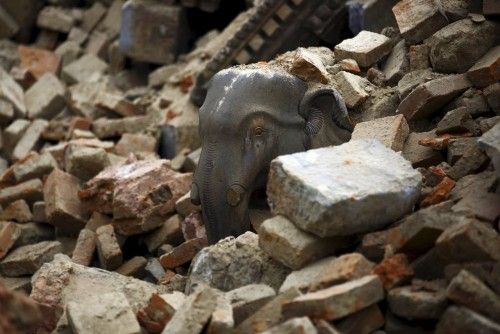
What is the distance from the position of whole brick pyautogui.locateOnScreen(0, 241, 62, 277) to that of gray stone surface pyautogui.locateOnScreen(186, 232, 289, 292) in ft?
5.27

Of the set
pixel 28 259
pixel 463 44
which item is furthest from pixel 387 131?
pixel 28 259

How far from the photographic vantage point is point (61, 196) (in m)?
5.58

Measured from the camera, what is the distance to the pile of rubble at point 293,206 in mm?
3152

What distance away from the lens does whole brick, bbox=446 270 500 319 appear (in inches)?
118

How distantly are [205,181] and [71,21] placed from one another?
5.26 meters

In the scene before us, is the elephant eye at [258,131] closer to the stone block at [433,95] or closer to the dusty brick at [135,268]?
the stone block at [433,95]

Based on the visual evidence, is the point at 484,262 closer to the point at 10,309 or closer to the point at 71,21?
the point at 10,309

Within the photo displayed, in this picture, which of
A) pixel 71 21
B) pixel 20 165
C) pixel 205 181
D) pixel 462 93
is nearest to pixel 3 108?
pixel 20 165

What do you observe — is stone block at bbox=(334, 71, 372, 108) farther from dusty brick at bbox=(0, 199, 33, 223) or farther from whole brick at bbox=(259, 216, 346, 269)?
dusty brick at bbox=(0, 199, 33, 223)

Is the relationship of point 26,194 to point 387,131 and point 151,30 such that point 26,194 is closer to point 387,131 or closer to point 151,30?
point 151,30

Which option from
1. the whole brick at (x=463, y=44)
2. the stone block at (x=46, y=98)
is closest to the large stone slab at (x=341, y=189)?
the whole brick at (x=463, y=44)

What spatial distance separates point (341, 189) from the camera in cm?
340

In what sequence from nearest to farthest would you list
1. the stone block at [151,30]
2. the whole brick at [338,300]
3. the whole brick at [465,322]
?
the whole brick at [465,322], the whole brick at [338,300], the stone block at [151,30]

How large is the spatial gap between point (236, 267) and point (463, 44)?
1820mm
